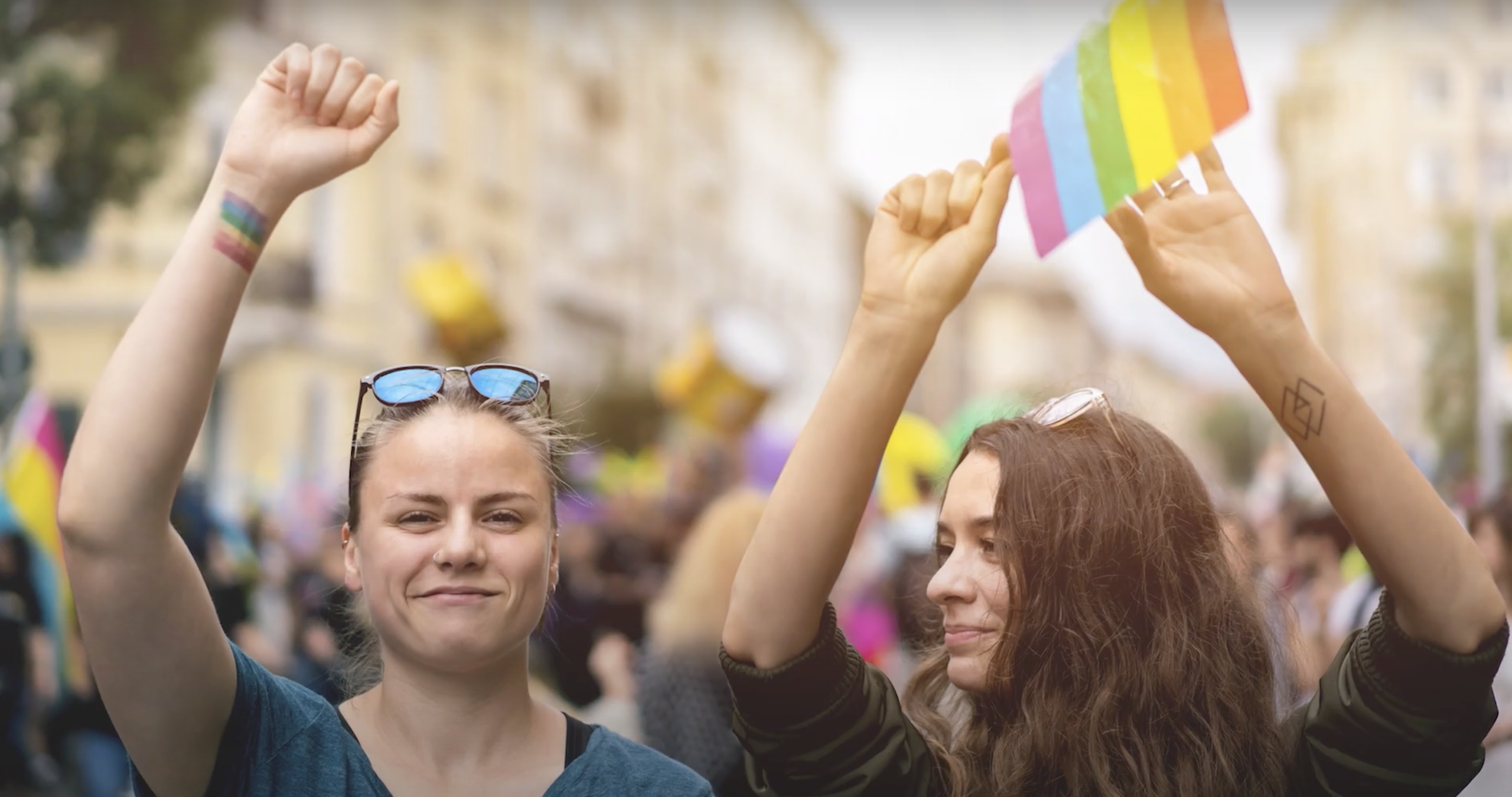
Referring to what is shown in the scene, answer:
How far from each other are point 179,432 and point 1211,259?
1.27m

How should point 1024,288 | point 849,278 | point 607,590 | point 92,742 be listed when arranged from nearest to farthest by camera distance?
point 92,742, point 607,590, point 849,278, point 1024,288

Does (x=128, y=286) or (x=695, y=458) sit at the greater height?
(x=128, y=286)

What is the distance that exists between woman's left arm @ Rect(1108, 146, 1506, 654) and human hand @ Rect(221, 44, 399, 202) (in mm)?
980

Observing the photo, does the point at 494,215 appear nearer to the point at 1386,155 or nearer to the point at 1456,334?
the point at 1456,334

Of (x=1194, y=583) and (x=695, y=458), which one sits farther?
(x=695, y=458)

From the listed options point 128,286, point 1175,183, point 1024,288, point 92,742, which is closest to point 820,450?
point 1175,183

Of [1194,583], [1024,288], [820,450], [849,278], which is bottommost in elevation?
[1024,288]

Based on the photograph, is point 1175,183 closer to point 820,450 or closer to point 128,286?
point 820,450

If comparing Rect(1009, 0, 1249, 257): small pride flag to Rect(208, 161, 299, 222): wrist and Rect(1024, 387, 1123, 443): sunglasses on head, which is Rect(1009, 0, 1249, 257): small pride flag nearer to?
Rect(1024, 387, 1123, 443): sunglasses on head

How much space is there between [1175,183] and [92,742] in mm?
5756

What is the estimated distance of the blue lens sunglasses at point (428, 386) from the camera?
2.23 m

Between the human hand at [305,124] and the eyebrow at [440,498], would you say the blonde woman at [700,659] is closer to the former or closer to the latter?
the eyebrow at [440,498]

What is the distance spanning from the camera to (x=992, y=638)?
2.17 metres

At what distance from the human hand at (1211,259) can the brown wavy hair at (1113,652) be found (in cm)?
29
